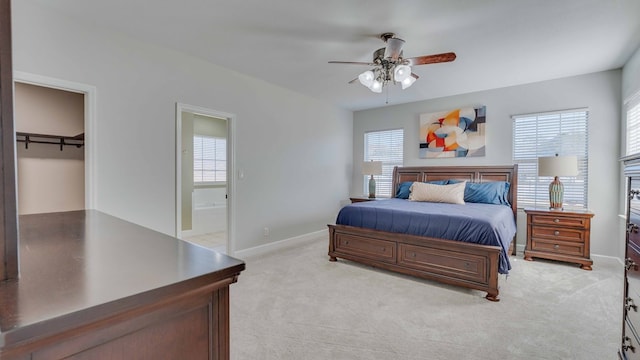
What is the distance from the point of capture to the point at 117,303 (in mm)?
575

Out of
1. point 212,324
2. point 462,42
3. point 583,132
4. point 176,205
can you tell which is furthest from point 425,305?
point 583,132

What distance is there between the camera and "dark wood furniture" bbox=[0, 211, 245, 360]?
1.66ft

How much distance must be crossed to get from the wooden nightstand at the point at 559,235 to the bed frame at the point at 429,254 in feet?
1.06

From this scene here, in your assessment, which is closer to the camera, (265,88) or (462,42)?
(462,42)

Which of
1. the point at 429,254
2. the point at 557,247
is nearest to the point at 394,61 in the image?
the point at 429,254

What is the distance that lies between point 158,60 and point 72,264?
9.98 ft

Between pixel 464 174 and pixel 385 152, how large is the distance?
1.59 metres

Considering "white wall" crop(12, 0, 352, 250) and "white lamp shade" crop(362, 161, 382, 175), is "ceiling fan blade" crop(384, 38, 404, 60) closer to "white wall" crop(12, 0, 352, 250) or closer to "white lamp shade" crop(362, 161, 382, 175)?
"white wall" crop(12, 0, 352, 250)

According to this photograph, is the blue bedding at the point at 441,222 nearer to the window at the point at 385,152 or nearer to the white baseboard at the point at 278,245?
the white baseboard at the point at 278,245

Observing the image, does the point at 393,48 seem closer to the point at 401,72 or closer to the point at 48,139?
the point at 401,72

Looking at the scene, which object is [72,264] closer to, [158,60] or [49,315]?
[49,315]

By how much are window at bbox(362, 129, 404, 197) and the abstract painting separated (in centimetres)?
51

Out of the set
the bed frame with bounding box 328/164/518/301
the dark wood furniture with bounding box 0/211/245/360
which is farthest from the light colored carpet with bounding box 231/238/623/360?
the dark wood furniture with bounding box 0/211/245/360

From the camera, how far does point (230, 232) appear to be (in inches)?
155
